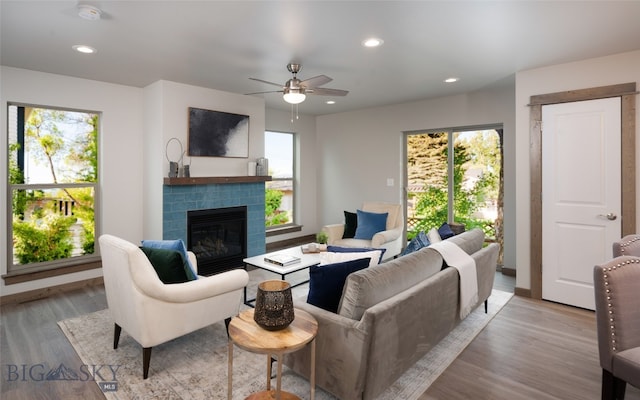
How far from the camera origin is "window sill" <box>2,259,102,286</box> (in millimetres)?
3738

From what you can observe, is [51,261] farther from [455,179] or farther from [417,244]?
[455,179]

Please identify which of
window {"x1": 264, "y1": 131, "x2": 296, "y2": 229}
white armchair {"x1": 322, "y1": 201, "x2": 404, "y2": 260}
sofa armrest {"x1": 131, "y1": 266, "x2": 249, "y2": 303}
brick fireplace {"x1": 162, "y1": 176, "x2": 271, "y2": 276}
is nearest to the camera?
sofa armrest {"x1": 131, "y1": 266, "x2": 249, "y2": 303}

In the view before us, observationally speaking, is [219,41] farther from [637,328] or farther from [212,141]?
[637,328]

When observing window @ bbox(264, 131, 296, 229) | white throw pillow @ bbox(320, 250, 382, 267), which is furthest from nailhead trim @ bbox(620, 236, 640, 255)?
window @ bbox(264, 131, 296, 229)

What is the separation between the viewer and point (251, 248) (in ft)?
17.1

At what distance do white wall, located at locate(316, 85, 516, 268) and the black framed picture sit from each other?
2072 millimetres

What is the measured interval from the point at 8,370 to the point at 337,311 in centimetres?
232

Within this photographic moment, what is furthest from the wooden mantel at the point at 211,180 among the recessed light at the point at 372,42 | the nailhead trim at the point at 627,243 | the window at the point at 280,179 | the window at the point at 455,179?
the nailhead trim at the point at 627,243

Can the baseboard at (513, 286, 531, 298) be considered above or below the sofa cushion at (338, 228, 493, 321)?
below

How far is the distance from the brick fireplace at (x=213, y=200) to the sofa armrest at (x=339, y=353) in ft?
9.19

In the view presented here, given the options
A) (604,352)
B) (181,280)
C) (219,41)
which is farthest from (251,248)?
(604,352)

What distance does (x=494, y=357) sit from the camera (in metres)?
2.62

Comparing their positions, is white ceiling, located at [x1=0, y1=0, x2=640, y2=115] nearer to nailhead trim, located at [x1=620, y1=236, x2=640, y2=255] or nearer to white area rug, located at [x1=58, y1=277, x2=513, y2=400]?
nailhead trim, located at [x1=620, y1=236, x2=640, y2=255]

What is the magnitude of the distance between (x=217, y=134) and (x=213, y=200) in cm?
88
